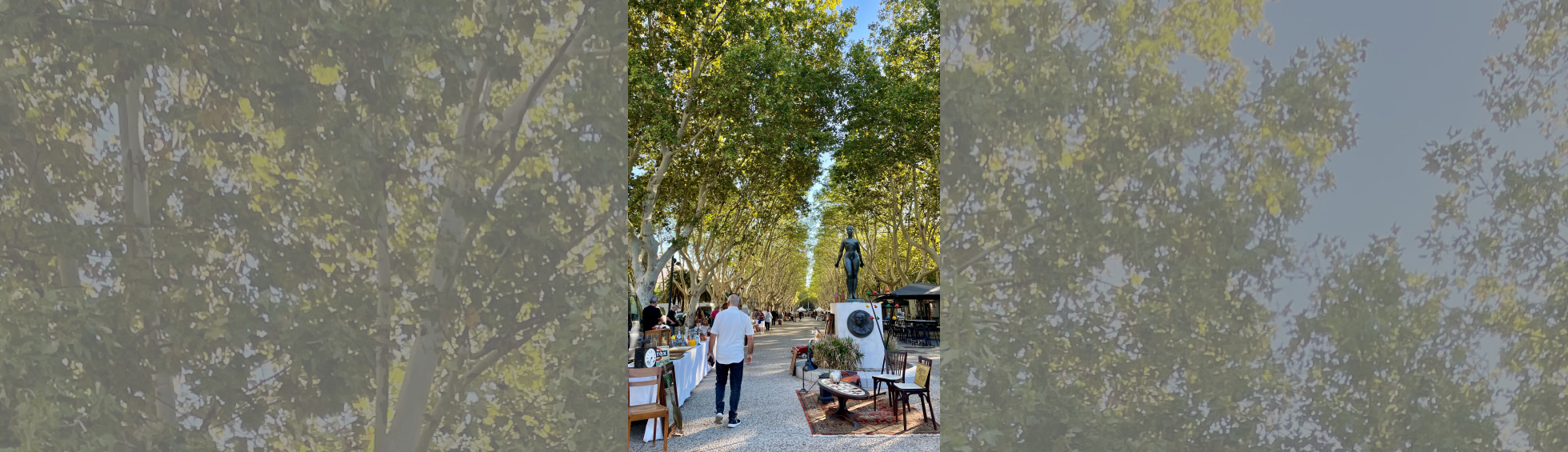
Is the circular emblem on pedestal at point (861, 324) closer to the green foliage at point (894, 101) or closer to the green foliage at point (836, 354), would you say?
the green foliage at point (836, 354)

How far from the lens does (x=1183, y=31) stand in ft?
6.95

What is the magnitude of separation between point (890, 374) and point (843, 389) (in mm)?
2053

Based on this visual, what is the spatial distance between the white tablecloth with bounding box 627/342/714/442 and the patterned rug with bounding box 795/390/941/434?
5.21 ft

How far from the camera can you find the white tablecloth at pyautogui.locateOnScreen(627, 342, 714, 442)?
6.16 metres

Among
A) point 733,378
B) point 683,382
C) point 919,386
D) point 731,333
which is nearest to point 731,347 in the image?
point 731,333

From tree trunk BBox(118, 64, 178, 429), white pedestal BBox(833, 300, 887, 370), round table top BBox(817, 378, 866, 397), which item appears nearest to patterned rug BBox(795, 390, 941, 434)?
round table top BBox(817, 378, 866, 397)

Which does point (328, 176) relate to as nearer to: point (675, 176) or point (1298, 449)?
point (1298, 449)

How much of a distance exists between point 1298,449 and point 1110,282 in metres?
0.88

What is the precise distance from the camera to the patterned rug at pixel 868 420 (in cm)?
674

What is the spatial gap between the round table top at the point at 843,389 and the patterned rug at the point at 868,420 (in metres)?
0.33

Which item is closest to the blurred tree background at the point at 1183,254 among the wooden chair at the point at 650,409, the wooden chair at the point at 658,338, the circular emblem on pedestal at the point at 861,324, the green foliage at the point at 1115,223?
the green foliage at the point at 1115,223

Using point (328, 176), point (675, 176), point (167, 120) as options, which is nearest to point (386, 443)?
point (328, 176)

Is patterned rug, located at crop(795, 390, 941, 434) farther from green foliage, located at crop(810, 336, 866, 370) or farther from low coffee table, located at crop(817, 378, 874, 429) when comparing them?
green foliage, located at crop(810, 336, 866, 370)

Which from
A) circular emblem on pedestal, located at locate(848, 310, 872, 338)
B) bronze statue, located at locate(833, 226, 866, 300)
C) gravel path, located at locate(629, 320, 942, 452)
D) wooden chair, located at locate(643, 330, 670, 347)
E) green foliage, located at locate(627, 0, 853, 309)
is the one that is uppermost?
green foliage, located at locate(627, 0, 853, 309)
